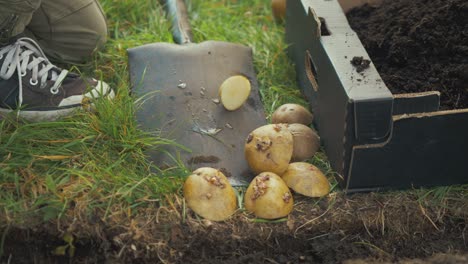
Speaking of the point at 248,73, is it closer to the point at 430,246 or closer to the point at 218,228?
the point at 218,228

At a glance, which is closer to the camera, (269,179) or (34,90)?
(269,179)

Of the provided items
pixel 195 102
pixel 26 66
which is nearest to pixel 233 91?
pixel 195 102

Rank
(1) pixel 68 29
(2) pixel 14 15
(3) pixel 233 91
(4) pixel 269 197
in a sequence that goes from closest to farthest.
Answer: (4) pixel 269 197, (2) pixel 14 15, (3) pixel 233 91, (1) pixel 68 29

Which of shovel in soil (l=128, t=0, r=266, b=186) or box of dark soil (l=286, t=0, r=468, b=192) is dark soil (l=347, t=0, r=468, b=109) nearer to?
box of dark soil (l=286, t=0, r=468, b=192)

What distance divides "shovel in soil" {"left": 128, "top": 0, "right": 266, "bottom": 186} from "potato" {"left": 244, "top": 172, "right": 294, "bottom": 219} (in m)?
0.16

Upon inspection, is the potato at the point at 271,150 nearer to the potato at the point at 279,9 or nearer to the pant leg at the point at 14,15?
the pant leg at the point at 14,15

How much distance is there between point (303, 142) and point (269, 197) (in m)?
0.33

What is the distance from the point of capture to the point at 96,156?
2.15 meters

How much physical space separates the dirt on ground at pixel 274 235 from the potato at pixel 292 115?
0.36m

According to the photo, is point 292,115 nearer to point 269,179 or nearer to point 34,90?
point 269,179

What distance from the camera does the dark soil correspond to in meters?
2.20

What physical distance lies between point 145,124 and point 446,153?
1067 mm

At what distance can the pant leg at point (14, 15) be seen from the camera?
223cm

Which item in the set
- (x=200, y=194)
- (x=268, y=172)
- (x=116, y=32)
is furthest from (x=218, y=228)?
(x=116, y=32)
